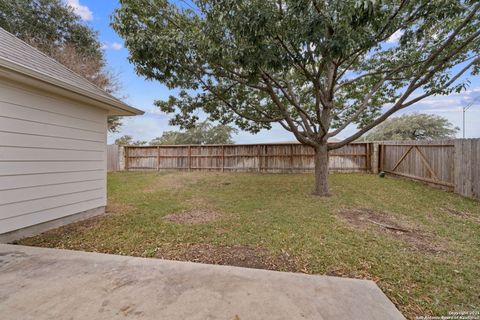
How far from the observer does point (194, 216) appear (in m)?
4.45

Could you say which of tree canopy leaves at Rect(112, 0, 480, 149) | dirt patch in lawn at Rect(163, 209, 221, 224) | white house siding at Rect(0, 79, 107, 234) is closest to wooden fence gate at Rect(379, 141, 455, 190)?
tree canopy leaves at Rect(112, 0, 480, 149)

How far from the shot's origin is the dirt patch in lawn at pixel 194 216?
4113mm

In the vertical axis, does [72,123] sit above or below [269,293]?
above

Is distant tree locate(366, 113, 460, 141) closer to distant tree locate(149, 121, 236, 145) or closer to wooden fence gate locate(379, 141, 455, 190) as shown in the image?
wooden fence gate locate(379, 141, 455, 190)

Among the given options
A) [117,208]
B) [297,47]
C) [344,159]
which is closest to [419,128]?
[344,159]

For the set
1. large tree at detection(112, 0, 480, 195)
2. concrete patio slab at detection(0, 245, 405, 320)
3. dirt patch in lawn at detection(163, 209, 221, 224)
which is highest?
large tree at detection(112, 0, 480, 195)

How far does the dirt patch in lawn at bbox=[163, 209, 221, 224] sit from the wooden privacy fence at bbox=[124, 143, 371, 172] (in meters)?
7.42

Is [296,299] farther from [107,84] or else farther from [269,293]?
[107,84]

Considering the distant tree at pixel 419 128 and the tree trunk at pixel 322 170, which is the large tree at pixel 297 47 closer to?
the tree trunk at pixel 322 170

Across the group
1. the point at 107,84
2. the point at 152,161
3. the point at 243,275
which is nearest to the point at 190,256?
the point at 243,275

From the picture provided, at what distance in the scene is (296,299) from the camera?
1769 millimetres

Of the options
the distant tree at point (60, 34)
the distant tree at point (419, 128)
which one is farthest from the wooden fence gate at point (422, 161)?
the distant tree at point (419, 128)

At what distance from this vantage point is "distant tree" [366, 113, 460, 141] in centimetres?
2069

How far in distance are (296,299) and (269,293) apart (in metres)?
0.22
